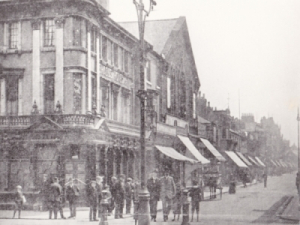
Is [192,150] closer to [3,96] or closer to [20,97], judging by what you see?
[20,97]

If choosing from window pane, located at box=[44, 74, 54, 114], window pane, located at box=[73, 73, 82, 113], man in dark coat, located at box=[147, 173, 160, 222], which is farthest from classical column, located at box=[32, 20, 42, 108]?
man in dark coat, located at box=[147, 173, 160, 222]

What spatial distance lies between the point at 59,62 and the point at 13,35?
2.07 m

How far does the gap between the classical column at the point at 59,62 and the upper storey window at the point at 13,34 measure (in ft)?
5.07

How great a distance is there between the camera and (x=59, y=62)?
20047 millimetres

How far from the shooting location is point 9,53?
1992cm

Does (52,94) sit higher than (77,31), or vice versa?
(77,31)

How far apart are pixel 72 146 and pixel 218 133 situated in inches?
914

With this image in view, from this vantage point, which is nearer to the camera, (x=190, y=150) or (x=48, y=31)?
(x=48, y=31)

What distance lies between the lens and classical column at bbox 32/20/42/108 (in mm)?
19922

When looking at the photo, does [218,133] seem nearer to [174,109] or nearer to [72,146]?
[174,109]

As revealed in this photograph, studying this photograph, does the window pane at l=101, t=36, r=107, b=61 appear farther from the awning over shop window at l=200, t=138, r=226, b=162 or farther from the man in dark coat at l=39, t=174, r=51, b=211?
the awning over shop window at l=200, t=138, r=226, b=162

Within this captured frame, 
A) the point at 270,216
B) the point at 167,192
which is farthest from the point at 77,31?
the point at 270,216

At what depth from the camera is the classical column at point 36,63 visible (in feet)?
65.4

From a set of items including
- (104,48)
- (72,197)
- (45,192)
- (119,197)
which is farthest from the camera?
(104,48)
